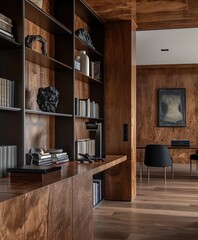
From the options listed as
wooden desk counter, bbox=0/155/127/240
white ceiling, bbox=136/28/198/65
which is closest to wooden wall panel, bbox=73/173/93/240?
wooden desk counter, bbox=0/155/127/240

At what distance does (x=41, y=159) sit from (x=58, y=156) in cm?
42

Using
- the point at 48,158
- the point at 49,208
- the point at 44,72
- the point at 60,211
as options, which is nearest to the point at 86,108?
the point at 44,72

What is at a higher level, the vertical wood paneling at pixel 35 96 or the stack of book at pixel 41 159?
the vertical wood paneling at pixel 35 96

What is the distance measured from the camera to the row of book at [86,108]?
4.30 metres

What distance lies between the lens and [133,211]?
461 centimetres

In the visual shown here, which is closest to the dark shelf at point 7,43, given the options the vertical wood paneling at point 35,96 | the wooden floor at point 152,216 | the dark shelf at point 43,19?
the dark shelf at point 43,19

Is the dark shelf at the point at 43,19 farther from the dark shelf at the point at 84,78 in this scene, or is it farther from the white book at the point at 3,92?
A: the white book at the point at 3,92

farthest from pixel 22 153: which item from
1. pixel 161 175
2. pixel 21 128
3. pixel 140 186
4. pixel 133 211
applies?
pixel 161 175

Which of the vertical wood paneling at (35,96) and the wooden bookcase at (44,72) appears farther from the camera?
the vertical wood paneling at (35,96)

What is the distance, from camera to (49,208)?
91.4 inches

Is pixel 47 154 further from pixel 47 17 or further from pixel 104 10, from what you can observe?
pixel 104 10

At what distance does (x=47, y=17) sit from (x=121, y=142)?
7.64 ft

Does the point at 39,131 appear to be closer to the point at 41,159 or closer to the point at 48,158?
the point at 48,158

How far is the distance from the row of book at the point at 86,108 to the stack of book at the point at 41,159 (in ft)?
2.99
